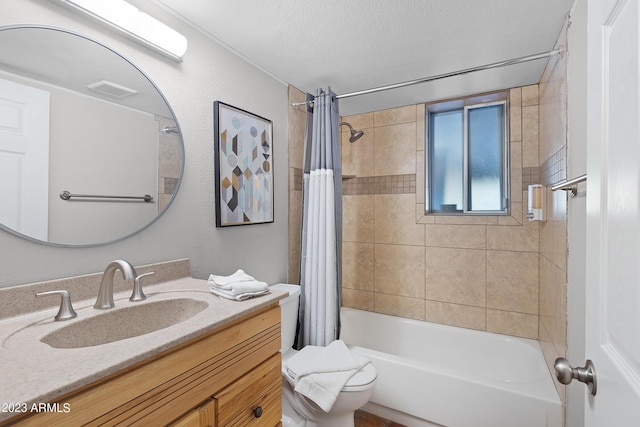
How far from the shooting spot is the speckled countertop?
596 mm

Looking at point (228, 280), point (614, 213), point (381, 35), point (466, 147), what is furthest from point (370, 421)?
point (381, 35)

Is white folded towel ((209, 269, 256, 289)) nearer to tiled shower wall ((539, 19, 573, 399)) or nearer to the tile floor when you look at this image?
the tile floor

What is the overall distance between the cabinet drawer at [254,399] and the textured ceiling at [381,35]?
1602 millimetres

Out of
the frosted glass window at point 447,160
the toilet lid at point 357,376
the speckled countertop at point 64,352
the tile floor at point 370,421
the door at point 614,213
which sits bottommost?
the tile floor at point 370,421

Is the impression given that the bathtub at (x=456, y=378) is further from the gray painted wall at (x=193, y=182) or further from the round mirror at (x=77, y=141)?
the round mirror at (x=77, y=141)

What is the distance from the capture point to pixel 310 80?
7.47ft

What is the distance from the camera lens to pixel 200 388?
90 cm

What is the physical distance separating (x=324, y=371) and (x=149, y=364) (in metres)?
1.08

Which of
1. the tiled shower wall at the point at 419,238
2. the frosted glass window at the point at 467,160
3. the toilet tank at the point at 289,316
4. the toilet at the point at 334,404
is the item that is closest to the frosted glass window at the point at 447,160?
the frosted glass window at the point at 467,160

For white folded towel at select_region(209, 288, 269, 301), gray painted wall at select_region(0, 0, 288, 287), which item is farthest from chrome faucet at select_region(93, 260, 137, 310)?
white folded towel at select_region(209, 288, 269, 301)

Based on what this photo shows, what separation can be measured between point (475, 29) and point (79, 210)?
80.4 inches

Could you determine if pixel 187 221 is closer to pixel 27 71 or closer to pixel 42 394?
pixel 27 71

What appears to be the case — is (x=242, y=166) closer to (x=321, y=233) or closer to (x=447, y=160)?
(x=321, y=233)

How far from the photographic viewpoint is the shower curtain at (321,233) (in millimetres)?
2092
